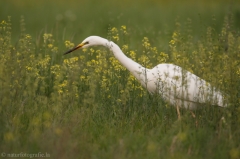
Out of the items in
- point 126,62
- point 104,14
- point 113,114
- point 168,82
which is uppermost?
point 104,14

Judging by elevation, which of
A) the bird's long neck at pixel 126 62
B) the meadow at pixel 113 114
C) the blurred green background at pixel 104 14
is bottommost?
the meadow at pixel 113 114

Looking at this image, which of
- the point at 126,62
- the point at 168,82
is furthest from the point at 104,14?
the point at 168,82

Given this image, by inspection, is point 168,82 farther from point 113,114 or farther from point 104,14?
point 104,14

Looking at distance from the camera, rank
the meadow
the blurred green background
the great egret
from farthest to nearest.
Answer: the blurred green background, the great egret, the meadow

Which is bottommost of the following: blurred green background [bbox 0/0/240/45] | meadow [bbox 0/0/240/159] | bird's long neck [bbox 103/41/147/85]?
meadow [bbox 0/0/240/159]

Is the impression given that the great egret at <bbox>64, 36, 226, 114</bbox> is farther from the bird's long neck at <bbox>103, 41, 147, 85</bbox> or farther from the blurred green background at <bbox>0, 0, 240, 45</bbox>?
the blurred green background at <bbox>0, 0, 240, 45</bbox>

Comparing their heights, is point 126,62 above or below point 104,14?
below

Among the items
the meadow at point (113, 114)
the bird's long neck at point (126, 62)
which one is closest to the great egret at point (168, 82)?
the bird's long neck at point (126, 62)

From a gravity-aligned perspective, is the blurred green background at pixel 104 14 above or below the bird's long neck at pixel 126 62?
above

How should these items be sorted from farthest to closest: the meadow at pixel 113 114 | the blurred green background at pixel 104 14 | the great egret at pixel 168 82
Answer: the blurred green background at pixel 104 14 < the great egret at pixel 168 82 < the meadow at pixel 113 114

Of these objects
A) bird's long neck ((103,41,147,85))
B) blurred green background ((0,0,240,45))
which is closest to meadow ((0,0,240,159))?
bird's long neck ((103,41,147,85))

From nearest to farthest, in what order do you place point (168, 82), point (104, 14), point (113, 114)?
point (113, 114) → point (168, 82) → point (104, 14)

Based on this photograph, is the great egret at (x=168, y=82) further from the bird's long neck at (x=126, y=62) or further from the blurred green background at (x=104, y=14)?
the blurred green background at (x=104, y=14)

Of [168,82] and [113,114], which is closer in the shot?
[113,114]
